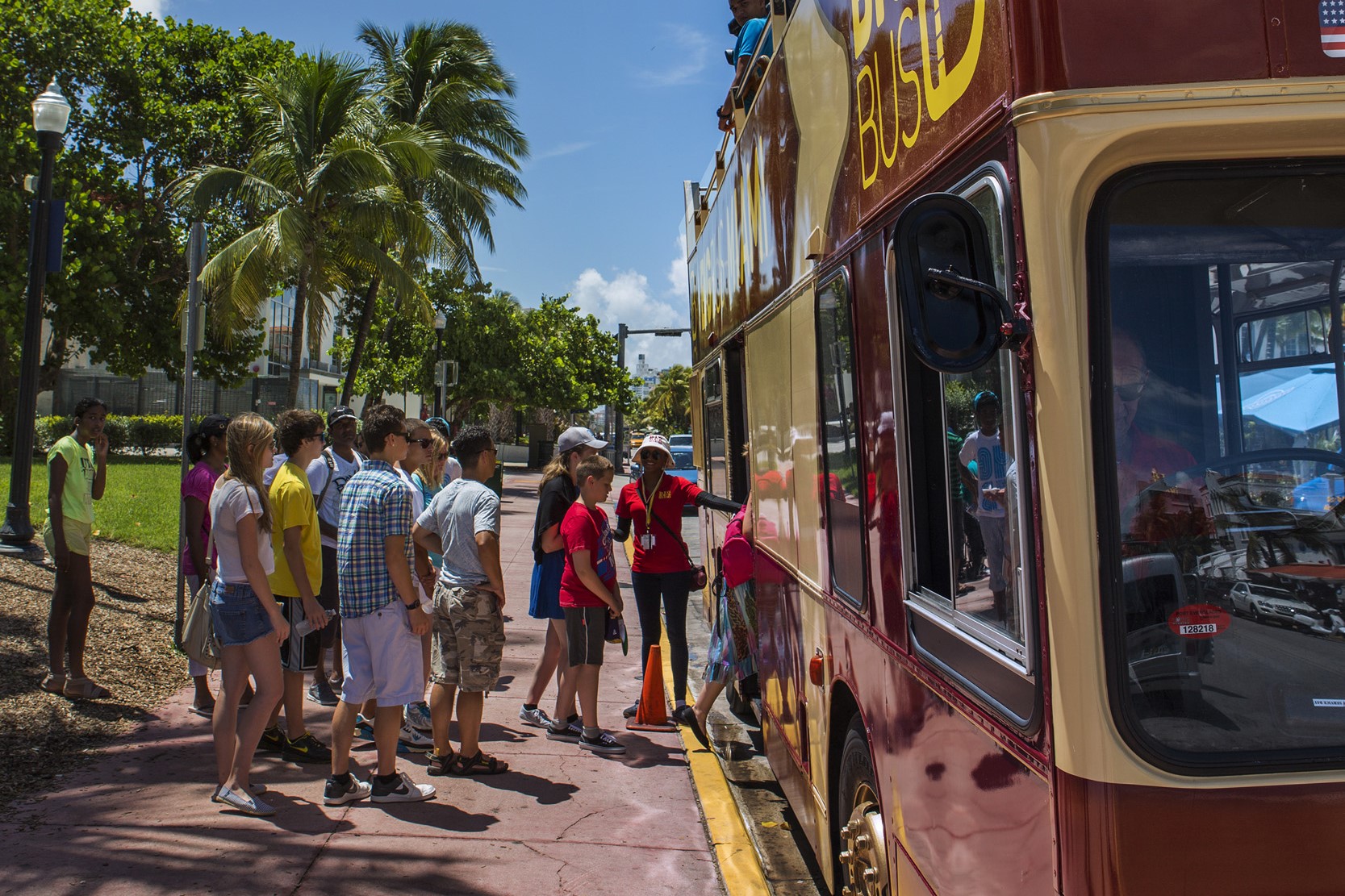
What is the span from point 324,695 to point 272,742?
1.15 meters

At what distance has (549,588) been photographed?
21.4 feet

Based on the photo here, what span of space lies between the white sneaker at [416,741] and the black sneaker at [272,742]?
67cm

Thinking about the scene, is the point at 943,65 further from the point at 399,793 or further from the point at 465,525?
the point at 399,793

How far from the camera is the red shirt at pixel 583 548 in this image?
19.9 feet

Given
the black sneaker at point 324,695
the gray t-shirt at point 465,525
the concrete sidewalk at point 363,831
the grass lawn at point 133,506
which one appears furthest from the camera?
the grass lawn at point 133,506

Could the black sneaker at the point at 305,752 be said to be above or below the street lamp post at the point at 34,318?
below

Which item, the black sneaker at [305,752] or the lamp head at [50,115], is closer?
the black sneaker at [305,752]

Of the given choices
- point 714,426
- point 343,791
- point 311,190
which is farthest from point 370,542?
point 311,190

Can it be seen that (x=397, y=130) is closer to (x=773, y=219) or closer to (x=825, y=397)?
(x=773, y=219)

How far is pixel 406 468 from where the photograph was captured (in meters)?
6.75

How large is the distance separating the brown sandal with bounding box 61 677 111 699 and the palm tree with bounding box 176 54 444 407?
482 inches

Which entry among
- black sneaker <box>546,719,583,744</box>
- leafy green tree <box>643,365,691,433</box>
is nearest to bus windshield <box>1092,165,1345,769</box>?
black sneaker <box>546,719,583,744</box>

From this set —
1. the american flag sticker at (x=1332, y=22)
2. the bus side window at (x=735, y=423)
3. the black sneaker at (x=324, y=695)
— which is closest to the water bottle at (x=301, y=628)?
the black sneaker at (x=324, y=695)

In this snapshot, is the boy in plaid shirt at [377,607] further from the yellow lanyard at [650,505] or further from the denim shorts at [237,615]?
the yellow lanyard at [650,505]
